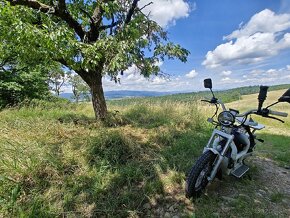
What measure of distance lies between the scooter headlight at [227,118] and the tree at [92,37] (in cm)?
226

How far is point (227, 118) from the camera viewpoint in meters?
2.96

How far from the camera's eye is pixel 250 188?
3.20 metres

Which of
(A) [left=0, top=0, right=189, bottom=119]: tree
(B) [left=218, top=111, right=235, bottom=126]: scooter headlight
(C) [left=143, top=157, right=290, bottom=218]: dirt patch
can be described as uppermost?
(A) [left=0, top=0, right=189, bottom=119]: tree

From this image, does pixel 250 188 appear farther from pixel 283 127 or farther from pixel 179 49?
pixel 283 127

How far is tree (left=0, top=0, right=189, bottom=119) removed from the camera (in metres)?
4.03

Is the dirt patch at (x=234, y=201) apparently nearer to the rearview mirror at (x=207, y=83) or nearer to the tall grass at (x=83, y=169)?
the tall grass at (x=83, y=169)

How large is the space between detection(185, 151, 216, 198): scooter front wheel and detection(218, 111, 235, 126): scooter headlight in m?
0.50

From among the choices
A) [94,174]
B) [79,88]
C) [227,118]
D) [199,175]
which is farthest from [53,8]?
[79,88]

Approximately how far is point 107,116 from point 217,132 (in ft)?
13.1

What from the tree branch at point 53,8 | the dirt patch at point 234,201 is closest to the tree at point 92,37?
the tree branch at point 53,8

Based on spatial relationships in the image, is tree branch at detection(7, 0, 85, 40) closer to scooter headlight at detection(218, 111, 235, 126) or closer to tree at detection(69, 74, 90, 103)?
scooter headlight at detection(218, 111, 235, 126)

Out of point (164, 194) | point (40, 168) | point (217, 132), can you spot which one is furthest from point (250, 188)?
point (40, 168)

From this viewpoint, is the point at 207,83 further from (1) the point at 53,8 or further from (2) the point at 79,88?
(2) the point at 79,88

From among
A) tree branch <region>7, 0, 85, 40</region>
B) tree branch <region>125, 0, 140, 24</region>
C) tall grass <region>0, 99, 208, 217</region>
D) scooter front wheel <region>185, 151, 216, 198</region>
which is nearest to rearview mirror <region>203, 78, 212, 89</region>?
scooter front wheel <region>185, 151, 216, 198</region>
